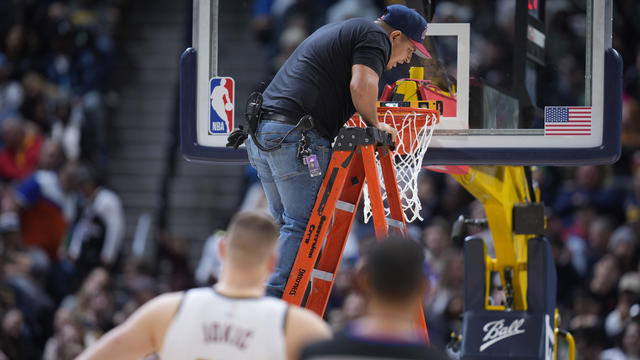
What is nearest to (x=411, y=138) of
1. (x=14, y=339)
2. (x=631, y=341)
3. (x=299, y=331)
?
(x=299, y=331)

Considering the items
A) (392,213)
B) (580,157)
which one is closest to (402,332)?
(392,213)

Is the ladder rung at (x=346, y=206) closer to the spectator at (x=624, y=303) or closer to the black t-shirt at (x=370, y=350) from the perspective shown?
the black t-shirt at (x=370, y=350)

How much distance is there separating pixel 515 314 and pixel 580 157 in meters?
1.17

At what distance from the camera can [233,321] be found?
11.7ft

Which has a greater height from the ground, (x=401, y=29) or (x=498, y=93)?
(x=401, y=29)

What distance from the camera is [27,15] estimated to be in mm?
15375

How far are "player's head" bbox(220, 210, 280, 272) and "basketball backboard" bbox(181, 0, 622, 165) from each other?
262cm

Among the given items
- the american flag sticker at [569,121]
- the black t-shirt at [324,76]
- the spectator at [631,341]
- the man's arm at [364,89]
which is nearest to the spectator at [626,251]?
the spectator at [631,341]

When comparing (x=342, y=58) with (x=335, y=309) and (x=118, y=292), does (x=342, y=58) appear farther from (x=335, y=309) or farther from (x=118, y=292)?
(x=118, y=292)

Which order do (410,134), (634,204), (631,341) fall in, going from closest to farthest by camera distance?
(410,134) < (631,341) < (634,204)

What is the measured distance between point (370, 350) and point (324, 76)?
2.51m

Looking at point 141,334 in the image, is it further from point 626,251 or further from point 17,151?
point 17,151

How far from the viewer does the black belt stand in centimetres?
529

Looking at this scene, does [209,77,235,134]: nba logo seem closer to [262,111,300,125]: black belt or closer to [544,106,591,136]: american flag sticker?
[262,111,300,125]: black belt
